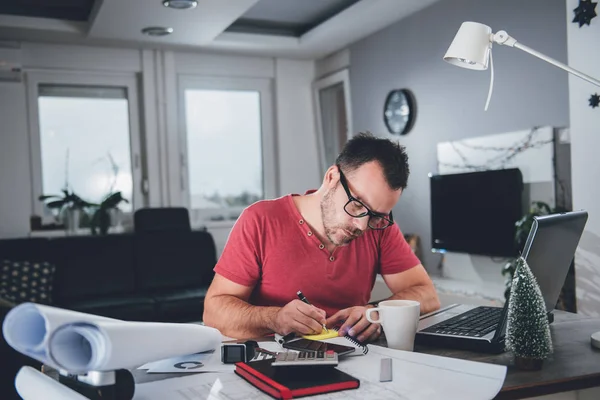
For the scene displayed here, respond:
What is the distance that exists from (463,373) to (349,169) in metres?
0.75

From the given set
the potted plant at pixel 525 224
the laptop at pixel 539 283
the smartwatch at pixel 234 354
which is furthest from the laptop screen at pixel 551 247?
the potted plant at pixel 525 224

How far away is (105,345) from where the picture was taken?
0.86m

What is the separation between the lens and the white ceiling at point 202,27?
13.7 feet

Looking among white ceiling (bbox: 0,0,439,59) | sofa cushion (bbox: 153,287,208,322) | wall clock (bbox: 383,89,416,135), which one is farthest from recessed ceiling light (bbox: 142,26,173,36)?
sofa cushion (bbox: 153,287,208,322)

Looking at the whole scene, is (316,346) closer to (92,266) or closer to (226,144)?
(92,266)

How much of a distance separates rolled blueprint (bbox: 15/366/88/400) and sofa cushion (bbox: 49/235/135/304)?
340 cm

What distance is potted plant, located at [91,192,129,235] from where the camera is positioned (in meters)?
5.07

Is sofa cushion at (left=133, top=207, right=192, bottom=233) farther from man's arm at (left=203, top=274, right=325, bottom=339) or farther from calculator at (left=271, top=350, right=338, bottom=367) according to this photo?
calculator at (left=271, top=350, right=338, bottom=367)

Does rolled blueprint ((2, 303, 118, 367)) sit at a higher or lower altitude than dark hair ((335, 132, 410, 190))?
lower

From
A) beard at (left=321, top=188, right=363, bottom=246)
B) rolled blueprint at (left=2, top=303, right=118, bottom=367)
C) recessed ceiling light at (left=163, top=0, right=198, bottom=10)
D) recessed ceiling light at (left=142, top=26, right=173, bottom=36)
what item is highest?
recessed ceiling light at (left=142, top=26, right=173, bottom=36)

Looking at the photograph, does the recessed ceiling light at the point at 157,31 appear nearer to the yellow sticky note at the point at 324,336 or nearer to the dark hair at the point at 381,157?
the dark hair at the point at 381,157

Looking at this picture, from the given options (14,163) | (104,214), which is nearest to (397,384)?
(104,214)

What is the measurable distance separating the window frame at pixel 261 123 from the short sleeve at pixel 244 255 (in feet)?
12.9

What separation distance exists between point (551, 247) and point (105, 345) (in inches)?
38.3
